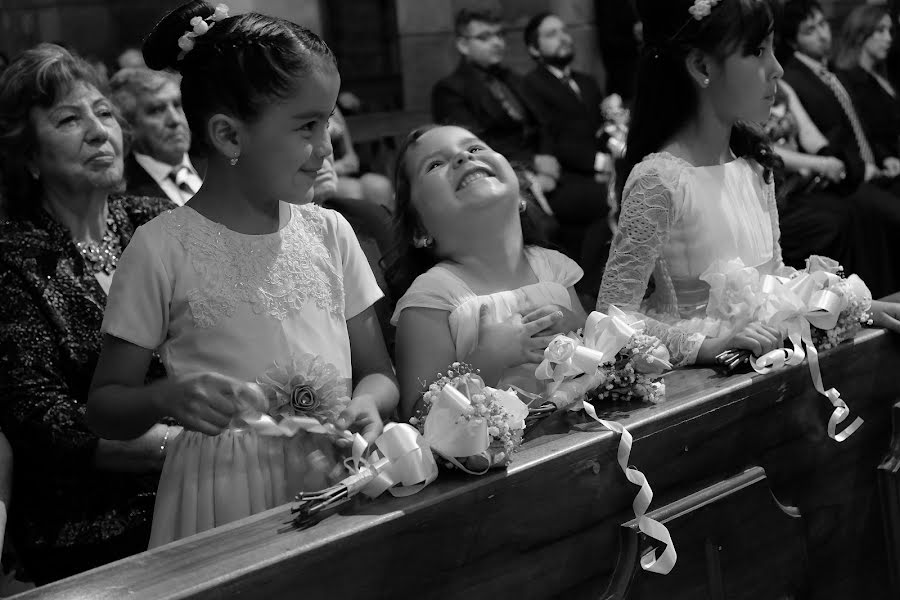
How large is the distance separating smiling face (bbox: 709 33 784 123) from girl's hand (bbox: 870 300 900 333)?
538mm

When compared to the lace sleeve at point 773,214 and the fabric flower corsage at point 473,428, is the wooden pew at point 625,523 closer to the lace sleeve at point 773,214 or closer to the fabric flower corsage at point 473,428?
the fabric flower corsage at point 473,428

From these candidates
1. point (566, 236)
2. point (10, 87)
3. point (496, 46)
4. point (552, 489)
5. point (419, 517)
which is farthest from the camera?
point (496, 46)

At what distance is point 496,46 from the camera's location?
24.6 ft

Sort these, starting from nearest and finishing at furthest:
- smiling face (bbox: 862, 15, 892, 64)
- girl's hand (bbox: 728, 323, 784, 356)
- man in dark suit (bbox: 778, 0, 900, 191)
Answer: girl's hand (bbox: 728, 323, 784, 356) → man in dark suit (bbox: 778, 0, 900, 191) → smiling face (bbox: 862, 15, 892, 64)

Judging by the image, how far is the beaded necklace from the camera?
2746 millimetres

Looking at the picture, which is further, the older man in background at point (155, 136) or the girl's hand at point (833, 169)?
the girl's hand at point (833, 169)

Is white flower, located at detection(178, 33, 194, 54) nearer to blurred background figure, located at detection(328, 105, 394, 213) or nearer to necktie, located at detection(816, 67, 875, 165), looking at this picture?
blurred background figure, located at detection(328, 105, 394, 213)

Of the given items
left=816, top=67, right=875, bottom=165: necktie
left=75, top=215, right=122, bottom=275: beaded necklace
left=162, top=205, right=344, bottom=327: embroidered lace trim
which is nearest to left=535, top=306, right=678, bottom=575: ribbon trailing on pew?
left=162, top=205, right=344, bottom=327: embroidered lace trim

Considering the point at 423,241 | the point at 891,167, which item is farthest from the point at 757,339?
the point at 891,167

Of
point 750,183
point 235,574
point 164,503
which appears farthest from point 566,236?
point 235,574

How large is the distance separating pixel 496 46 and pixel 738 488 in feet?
18.8

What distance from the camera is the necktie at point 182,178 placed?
404 centimetres

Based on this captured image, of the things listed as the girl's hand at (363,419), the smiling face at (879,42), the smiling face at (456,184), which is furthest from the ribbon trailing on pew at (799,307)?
the smiling face at (879,42)

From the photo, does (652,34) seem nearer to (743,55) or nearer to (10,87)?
(743,55)
